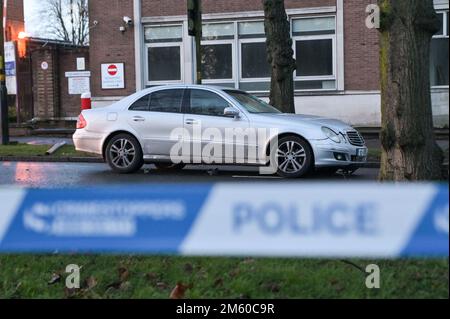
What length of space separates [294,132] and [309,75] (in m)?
11.9

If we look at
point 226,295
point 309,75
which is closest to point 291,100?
point 309,75

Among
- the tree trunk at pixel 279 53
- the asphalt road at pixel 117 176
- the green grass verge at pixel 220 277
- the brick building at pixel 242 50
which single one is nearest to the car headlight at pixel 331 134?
the asphalt road at pixel 117 176

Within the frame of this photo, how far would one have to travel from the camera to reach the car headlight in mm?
8375

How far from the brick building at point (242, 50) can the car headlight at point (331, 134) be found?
10.2m

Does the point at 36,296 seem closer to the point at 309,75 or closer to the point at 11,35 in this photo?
the point at 309,75

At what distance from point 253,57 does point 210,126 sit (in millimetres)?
12446

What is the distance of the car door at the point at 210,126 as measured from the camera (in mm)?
7801

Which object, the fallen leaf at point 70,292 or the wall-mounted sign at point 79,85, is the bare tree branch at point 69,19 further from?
the fallen leaf at point 70,292

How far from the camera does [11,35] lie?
27.3 metres

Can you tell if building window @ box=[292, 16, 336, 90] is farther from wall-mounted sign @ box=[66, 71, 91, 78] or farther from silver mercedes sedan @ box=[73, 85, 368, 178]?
silver mercedes sedan @ box=[73, 85, 368, 178]

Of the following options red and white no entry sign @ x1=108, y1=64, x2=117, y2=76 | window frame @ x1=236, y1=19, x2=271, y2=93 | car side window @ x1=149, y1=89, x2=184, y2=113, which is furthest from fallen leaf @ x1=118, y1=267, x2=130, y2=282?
red and white no entry sign @ x1=108, y1=64, x2=117, y2=76

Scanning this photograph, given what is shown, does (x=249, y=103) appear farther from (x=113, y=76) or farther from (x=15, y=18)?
(x=15, y=18)

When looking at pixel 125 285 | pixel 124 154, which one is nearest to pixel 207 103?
pixel 124 154

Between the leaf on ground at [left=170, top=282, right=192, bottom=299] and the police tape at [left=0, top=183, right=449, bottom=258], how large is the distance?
49cm
